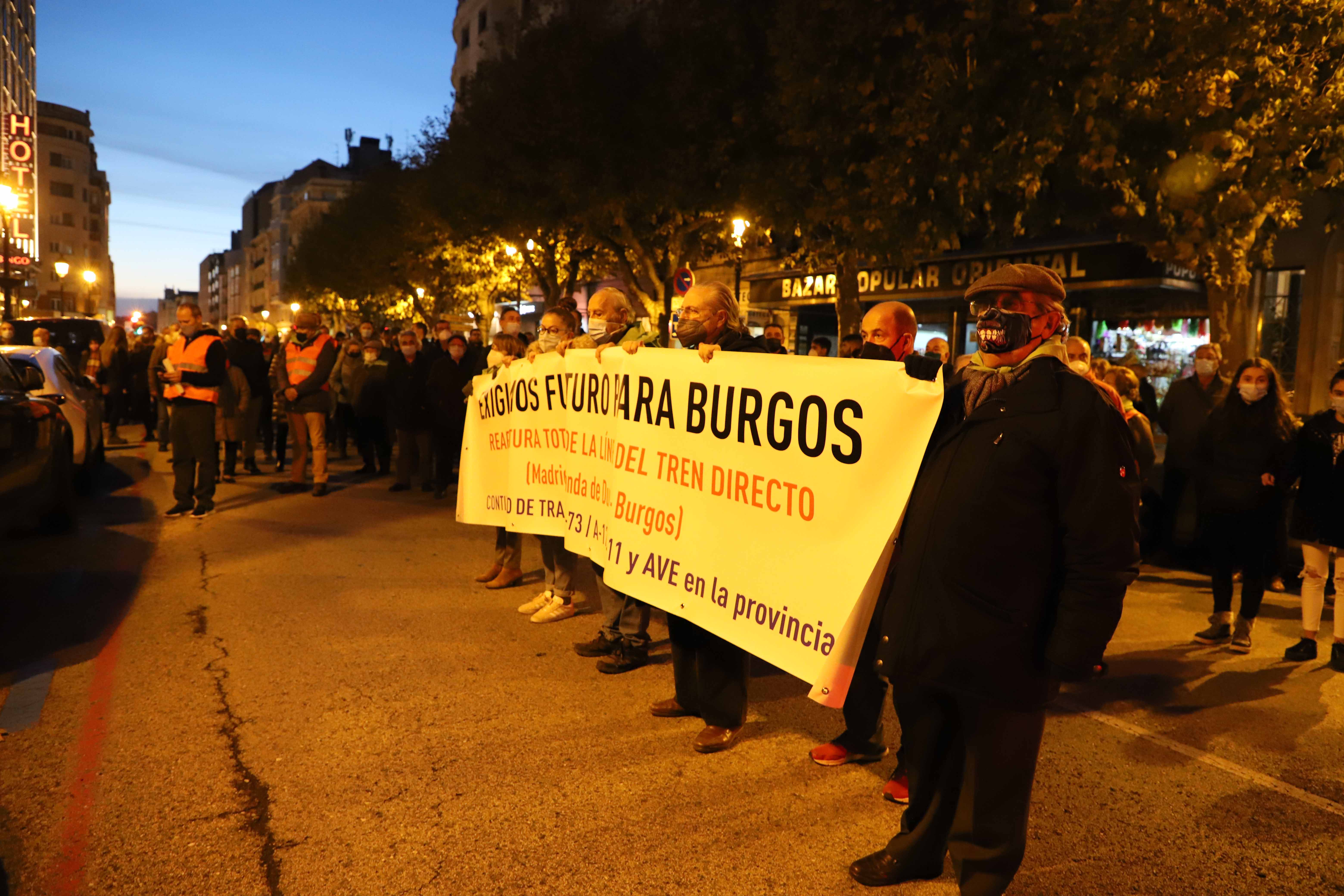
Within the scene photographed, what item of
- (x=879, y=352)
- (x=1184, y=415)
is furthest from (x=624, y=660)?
(x=1184, y=415)

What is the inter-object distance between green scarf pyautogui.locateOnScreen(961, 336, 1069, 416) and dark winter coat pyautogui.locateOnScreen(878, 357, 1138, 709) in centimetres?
3

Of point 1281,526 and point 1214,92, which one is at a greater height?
point 1214,92

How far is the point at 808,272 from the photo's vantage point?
2403 centimetres

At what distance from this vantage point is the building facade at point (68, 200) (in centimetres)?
8556

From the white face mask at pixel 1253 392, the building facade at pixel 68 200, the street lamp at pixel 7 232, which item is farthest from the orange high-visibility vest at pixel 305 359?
the building facade at pixel 68 200

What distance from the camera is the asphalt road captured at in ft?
10.3

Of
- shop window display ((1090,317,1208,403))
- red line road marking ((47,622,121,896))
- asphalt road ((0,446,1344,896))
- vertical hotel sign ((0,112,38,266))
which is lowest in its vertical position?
red line road marking ((47,622,121,896))

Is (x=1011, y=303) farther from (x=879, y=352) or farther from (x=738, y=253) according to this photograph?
(x=738, y=253)

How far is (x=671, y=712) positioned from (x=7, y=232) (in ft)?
81.7

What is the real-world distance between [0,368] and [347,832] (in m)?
7.78

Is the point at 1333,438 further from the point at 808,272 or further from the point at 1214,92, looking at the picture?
the point at 808,272

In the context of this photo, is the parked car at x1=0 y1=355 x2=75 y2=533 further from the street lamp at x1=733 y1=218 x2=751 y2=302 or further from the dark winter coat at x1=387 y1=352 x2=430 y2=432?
the street lamp at x1=733 y1=218 x2=751 y2=302

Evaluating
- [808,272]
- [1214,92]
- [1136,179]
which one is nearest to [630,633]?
[1214,92]

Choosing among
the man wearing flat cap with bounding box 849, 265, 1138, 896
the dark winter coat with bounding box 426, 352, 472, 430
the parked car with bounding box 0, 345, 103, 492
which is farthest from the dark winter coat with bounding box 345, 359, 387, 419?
the man wearing flat cap with bounding box 849, 265, 1138, 896
